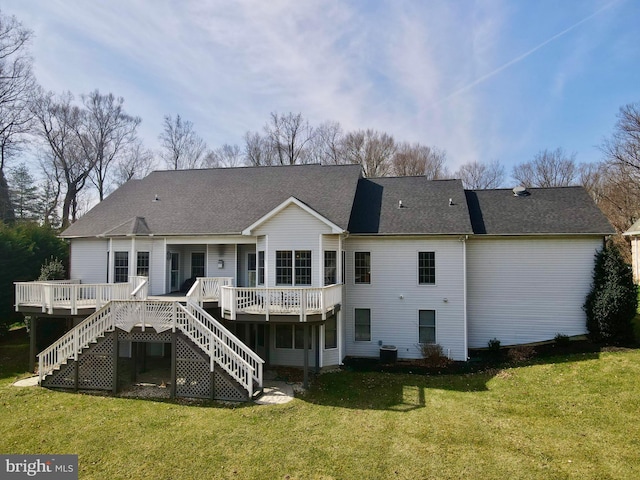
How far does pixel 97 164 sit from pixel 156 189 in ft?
68.9

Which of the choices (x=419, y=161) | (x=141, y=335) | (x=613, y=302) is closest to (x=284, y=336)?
(x=141, y=335)

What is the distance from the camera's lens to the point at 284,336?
15.3m

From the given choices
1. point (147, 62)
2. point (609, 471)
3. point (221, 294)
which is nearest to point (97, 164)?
point (147, 62)

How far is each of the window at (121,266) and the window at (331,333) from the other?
928 centimetres

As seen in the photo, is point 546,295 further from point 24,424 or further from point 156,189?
point 156,189

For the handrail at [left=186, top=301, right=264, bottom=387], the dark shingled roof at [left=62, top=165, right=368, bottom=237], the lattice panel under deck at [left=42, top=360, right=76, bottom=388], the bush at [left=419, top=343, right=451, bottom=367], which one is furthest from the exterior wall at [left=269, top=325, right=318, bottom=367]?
the lattice panel under deck at [left=42, top=360, right=76, bottom=388]

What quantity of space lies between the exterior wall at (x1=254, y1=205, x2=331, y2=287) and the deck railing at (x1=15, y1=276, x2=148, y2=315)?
15.2ft

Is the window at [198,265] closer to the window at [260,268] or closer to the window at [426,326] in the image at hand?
the window at [260,268]

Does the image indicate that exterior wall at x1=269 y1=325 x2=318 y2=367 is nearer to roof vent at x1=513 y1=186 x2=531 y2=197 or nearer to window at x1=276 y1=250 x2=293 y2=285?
window at x1=276 y1=250 x2=293 y2=285

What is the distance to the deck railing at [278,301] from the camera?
1255 centimetres

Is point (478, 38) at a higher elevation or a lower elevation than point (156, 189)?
higher

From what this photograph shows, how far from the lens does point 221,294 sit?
13609 millimetres

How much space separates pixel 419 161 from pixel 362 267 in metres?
29.0

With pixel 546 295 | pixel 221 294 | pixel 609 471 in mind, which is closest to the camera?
pixel 609 471
